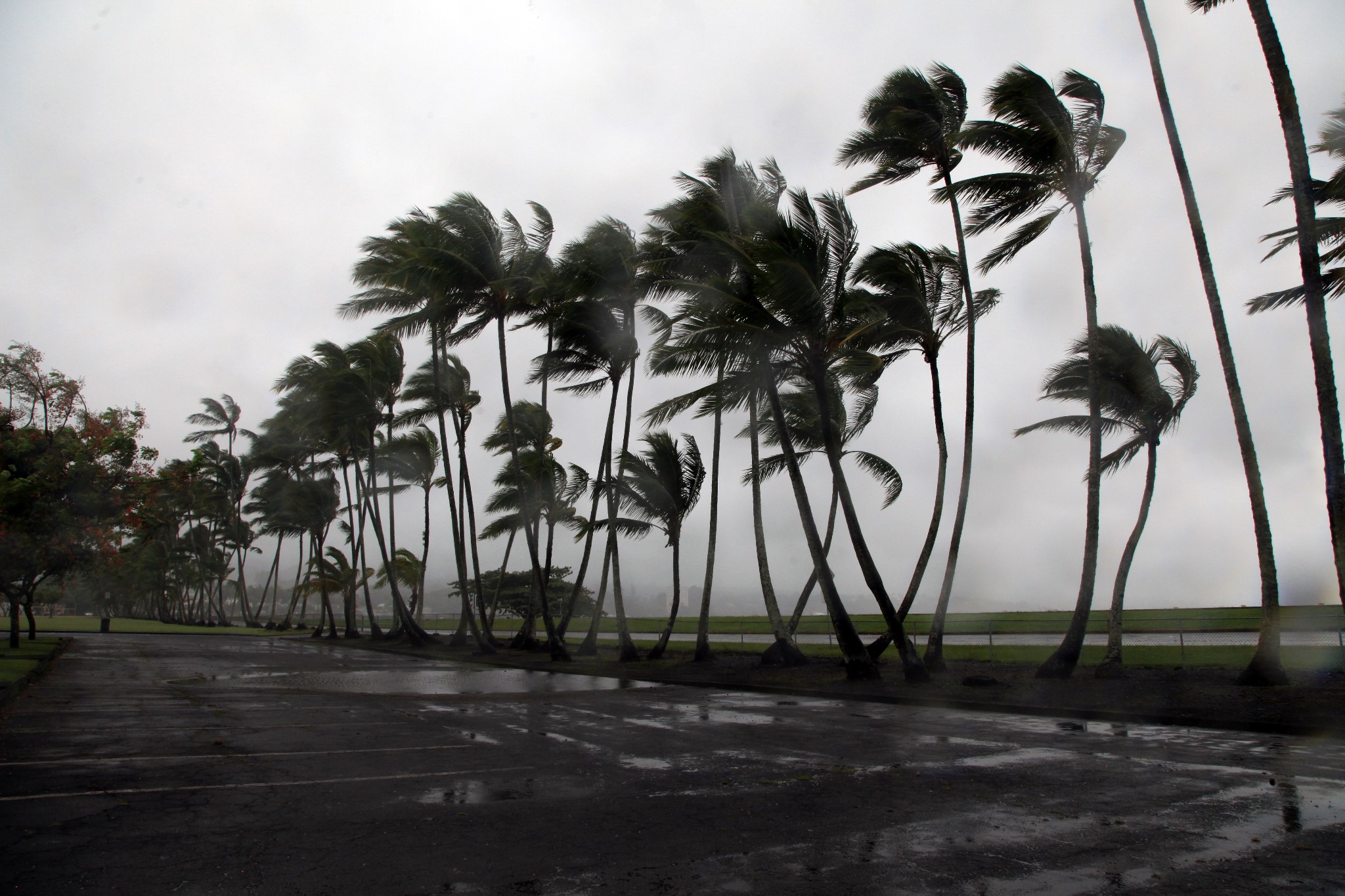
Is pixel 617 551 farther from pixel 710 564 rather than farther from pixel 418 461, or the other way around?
pixel 418 461

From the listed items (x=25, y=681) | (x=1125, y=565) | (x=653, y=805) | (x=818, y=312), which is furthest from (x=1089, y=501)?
(x=25, y=681)

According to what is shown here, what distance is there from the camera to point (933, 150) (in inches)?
683

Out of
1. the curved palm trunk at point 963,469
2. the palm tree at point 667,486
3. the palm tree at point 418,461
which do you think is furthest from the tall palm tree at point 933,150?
the palm tree at point 418,461

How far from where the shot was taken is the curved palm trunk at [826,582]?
1622cm

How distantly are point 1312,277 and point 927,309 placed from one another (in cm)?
679

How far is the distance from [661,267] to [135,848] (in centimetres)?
1827

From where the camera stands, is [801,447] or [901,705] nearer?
[901,705]

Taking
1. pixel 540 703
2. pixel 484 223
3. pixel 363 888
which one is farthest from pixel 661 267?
pixel 363 888

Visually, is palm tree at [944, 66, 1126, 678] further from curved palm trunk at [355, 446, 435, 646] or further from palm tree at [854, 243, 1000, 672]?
curved palm trunk at [355, 446, 435, 646]

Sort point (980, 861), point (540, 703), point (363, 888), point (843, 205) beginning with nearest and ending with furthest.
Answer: point (363, 888) < point (980, 861) < point (540, 703) < point (843, 205)

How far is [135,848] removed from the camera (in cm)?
486

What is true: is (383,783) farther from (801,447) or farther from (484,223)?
(484,223)

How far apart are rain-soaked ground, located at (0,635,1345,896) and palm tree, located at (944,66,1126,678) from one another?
4.86 metres

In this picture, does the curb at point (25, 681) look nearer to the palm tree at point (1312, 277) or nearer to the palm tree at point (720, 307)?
the palm tree at point (720, 307)
